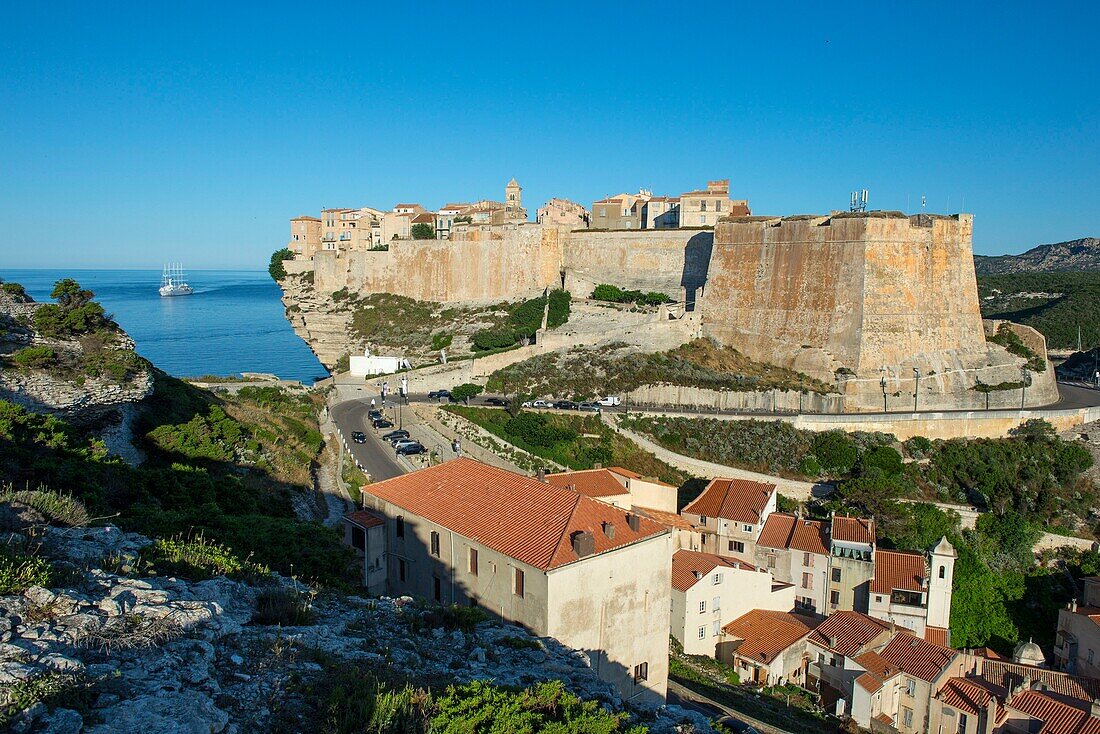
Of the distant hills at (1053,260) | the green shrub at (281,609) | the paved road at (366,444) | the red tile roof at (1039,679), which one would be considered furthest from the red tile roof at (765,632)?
the distant hills at (1053,260)

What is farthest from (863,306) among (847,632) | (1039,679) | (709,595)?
(709,595)

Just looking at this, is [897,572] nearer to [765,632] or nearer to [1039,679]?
[1039,679]

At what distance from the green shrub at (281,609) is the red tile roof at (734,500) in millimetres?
15926

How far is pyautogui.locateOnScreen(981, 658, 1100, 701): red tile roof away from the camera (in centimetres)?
1670

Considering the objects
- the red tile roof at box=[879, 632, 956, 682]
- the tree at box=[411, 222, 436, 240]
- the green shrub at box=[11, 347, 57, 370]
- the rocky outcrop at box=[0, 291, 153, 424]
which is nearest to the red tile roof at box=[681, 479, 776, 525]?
the red tile roof at box=[879, 632, 956, 682]

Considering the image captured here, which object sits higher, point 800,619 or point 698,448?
point 698,448

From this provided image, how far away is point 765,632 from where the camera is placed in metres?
17.7

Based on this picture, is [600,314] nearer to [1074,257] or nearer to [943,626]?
[943,626]

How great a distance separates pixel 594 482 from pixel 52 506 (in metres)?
13.4

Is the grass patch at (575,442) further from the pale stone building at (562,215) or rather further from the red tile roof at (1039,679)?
the pale stone building at (562,215)

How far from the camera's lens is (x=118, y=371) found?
14273 mm

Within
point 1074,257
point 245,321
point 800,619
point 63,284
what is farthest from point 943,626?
point 1074,257

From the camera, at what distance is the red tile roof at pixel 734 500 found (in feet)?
69.6

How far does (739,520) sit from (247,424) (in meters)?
14.0
